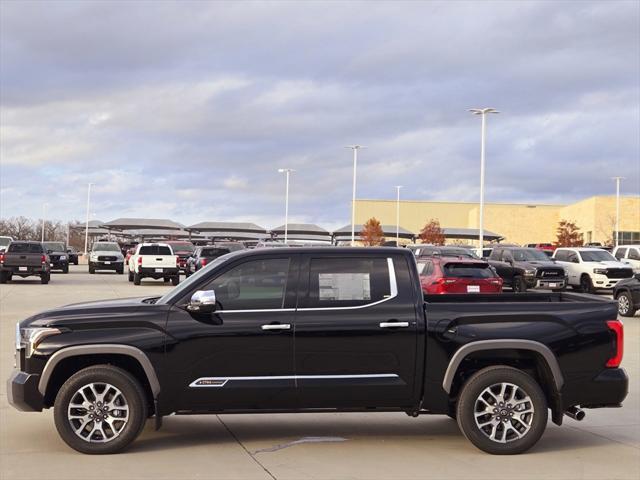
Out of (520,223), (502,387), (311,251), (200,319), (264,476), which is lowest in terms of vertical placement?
(264,476)

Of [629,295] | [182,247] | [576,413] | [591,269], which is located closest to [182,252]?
[182,247]

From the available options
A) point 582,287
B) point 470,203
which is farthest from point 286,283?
point 470,203

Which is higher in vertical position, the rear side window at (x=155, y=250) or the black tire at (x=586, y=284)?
the rear side window at (x=155, y=250)

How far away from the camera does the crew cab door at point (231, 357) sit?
7414 mm

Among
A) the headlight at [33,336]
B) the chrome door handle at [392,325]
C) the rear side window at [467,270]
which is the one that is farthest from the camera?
the rear side window at [467,270]

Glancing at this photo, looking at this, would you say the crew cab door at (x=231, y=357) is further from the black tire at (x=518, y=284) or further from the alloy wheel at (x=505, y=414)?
the black tire at (x=518, y=284)

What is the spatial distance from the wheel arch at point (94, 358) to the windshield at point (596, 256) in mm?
28479

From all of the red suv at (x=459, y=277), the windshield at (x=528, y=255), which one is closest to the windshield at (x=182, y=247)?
the windshield at (x=528, y=255)

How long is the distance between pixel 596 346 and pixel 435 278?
1362 centimetres

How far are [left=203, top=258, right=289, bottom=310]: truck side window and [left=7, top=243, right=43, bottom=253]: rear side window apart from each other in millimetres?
29251

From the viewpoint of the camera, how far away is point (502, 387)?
7570 millimetres

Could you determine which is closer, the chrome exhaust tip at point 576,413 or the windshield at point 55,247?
the chrome exhaust tip at point 576,413

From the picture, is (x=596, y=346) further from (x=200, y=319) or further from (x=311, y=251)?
(x=200, y=319)

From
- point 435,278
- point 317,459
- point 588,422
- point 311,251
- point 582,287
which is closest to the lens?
point 317,459
